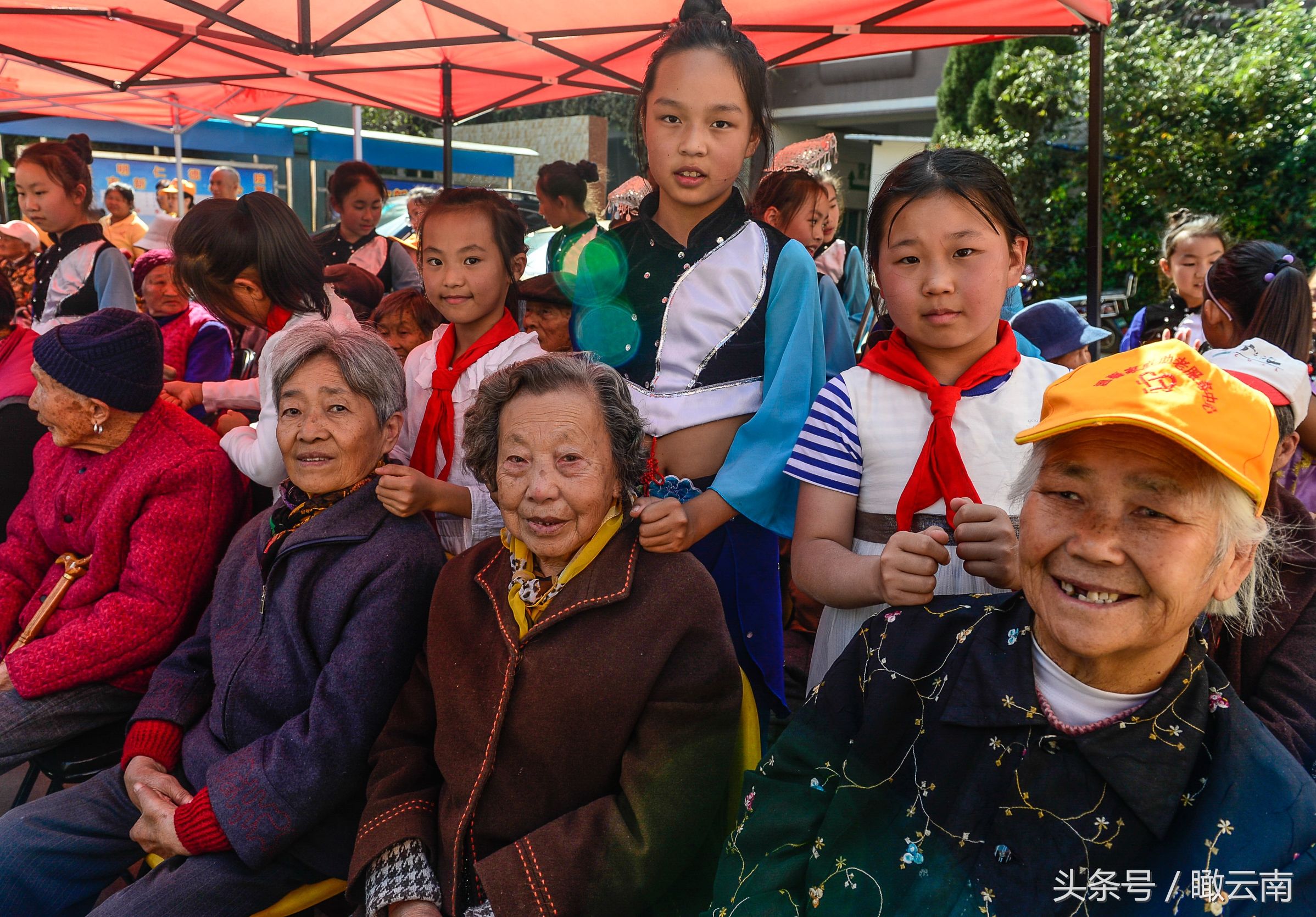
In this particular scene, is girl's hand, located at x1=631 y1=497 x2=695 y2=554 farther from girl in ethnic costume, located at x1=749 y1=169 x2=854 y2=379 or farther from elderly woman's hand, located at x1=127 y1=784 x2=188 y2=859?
girl in ethnic costume, located at x1=749 y1=169 x2=854 y2=379

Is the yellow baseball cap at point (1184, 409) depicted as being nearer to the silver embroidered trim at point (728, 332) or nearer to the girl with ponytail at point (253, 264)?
the silver embroidered trim at point (728, 332)

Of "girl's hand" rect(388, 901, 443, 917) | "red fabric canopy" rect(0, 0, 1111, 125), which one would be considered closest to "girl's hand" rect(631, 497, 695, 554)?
"girl's hand" rect(388, 901, 443, 917)

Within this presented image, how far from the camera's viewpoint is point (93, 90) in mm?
8258

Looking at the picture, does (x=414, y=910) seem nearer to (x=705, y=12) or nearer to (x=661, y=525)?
(x=661, y=525)

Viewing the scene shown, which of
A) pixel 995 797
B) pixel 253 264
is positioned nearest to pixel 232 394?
pixel 253 264

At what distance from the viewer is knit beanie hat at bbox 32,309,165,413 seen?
270 centimetres

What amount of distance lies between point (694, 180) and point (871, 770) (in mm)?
1426

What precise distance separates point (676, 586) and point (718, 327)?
2.42 ft

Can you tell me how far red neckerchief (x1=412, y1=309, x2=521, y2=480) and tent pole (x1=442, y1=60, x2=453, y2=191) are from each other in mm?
3344

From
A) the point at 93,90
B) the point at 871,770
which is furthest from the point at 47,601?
the point at 93,90

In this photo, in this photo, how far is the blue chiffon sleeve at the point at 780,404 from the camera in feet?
7.12

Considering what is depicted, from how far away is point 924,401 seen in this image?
194cm

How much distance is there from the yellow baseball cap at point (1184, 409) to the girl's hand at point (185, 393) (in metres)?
2.87

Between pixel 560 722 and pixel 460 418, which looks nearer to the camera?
pixel 560 722
